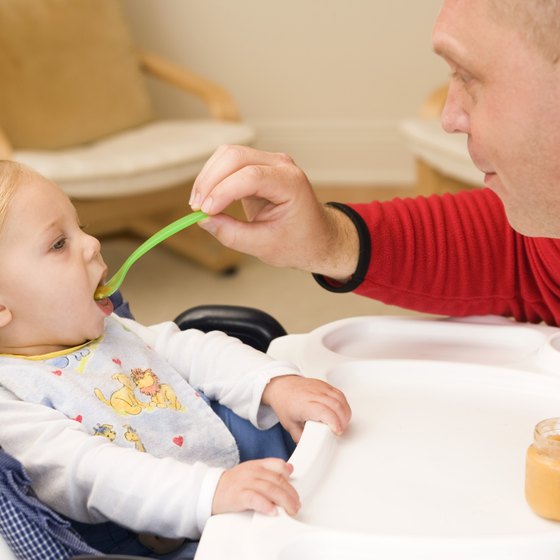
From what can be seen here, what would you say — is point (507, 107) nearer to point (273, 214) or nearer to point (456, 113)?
point (456, 113)

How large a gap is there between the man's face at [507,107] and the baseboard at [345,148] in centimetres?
313

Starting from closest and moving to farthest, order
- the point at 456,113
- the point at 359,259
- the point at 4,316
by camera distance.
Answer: the point at 456,113 < the point at 4,316 < the point at 359,259

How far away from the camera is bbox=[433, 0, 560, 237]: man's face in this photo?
0.85 metres

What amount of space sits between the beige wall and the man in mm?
2730

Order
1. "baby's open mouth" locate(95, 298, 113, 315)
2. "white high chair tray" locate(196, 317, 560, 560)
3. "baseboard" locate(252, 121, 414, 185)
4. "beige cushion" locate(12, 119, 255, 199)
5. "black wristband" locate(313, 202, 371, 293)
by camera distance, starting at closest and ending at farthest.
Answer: "white high chair tray" locate(196, 317, 560, 560) → "baby's open mouth" locate(95, 298, 113, 315) → "black wristband" locate(313, 202, 371, 293) → "beige cushion" locate(12, 119, 255, 199) → "baseboard" locate(252, 121, 414, 185)

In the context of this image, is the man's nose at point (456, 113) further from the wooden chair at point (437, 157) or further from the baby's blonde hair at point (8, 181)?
the wooden chair at point (437, 157)

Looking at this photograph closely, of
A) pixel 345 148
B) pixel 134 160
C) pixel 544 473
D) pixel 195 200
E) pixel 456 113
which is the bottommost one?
pixel 345 148

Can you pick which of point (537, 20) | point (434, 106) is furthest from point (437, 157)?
point (537, 20)

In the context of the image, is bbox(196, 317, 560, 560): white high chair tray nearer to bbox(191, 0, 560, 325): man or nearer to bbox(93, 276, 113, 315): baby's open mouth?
bbox(191, 0, 560, 325): man

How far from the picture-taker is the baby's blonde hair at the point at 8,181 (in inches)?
41.6

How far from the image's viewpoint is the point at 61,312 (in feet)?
3.57

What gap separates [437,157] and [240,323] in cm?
169

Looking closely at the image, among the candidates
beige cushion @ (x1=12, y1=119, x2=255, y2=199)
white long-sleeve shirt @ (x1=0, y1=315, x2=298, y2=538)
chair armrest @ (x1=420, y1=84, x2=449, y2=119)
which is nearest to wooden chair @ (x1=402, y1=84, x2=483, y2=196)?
chair armrest @ (x1=420, y1=84, x2=449, y2=119)

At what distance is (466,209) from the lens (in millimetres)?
1310
